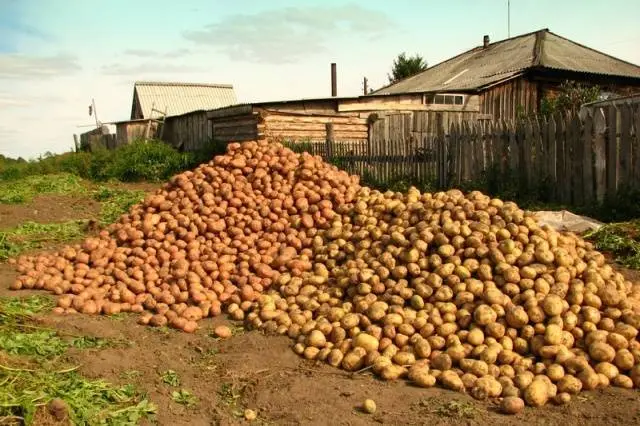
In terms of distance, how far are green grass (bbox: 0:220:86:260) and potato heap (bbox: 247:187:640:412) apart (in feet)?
14.7

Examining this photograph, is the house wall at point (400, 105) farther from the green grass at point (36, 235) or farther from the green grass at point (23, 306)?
the green grass at point (23, 306)

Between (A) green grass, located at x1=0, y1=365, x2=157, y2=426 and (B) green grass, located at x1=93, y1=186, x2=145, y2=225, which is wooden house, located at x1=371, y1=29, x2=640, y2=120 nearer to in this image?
(B) green grass, located at x1=93, y1=186, x2=145, y2=225

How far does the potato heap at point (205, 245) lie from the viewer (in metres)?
5.52

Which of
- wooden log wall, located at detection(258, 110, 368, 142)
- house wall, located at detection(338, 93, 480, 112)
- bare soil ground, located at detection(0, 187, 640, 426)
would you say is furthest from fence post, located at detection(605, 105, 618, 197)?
house wall, located at detection(338, 93, 480, 112)

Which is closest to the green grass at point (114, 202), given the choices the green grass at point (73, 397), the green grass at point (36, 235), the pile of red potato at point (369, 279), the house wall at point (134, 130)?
the green grass at point (36, 235)

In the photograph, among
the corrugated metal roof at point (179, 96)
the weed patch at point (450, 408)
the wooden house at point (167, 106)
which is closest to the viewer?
the weed patch at point (450, 408)

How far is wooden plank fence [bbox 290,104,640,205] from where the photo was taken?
848 centimetres

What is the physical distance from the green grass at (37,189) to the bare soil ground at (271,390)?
32.0ft

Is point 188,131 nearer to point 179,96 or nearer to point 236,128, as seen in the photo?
point 236,128

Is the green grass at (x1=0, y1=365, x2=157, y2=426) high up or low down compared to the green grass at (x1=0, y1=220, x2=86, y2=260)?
down

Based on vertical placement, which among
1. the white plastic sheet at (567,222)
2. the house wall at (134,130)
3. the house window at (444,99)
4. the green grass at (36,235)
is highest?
the house window at (444,99)

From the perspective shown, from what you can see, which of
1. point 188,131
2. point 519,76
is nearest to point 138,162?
point 188,131

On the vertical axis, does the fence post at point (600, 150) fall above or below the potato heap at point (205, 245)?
above

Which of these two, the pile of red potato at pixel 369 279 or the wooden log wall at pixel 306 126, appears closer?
the pile of red potato at pixel 369 279
